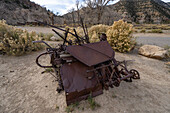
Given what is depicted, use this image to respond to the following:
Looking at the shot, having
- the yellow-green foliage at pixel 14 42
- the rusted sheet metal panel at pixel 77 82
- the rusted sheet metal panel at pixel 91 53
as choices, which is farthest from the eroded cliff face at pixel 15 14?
the rusted sheet metal panel at pixel 77 82

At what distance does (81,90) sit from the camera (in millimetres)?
1704

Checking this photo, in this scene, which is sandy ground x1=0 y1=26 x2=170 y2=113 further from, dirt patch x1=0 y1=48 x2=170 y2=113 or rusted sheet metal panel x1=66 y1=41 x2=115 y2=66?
rusted sheet metal panel x1=66 y1=41 x2=115 y2=66

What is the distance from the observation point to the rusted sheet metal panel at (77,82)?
66.4 inches

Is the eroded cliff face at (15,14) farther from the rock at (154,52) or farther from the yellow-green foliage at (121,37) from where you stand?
the rock at (154,52)

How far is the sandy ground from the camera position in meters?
1.93

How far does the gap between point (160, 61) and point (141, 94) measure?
3482 millimetres

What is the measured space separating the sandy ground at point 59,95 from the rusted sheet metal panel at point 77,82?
0.35 metres

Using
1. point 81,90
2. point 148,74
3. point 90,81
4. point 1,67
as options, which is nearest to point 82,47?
point 90,81

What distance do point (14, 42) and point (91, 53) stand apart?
427cm

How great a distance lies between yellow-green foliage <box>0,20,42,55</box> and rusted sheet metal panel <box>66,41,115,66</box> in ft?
12.7

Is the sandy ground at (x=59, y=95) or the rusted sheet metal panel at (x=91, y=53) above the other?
the rusted sheet metal panel at (x=91, y=53)

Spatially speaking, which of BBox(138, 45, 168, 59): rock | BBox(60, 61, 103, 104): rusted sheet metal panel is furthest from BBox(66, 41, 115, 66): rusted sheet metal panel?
BBox(138, 45, 168, 59): rock

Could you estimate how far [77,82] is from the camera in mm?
1739

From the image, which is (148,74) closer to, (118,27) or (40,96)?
(118,27)
